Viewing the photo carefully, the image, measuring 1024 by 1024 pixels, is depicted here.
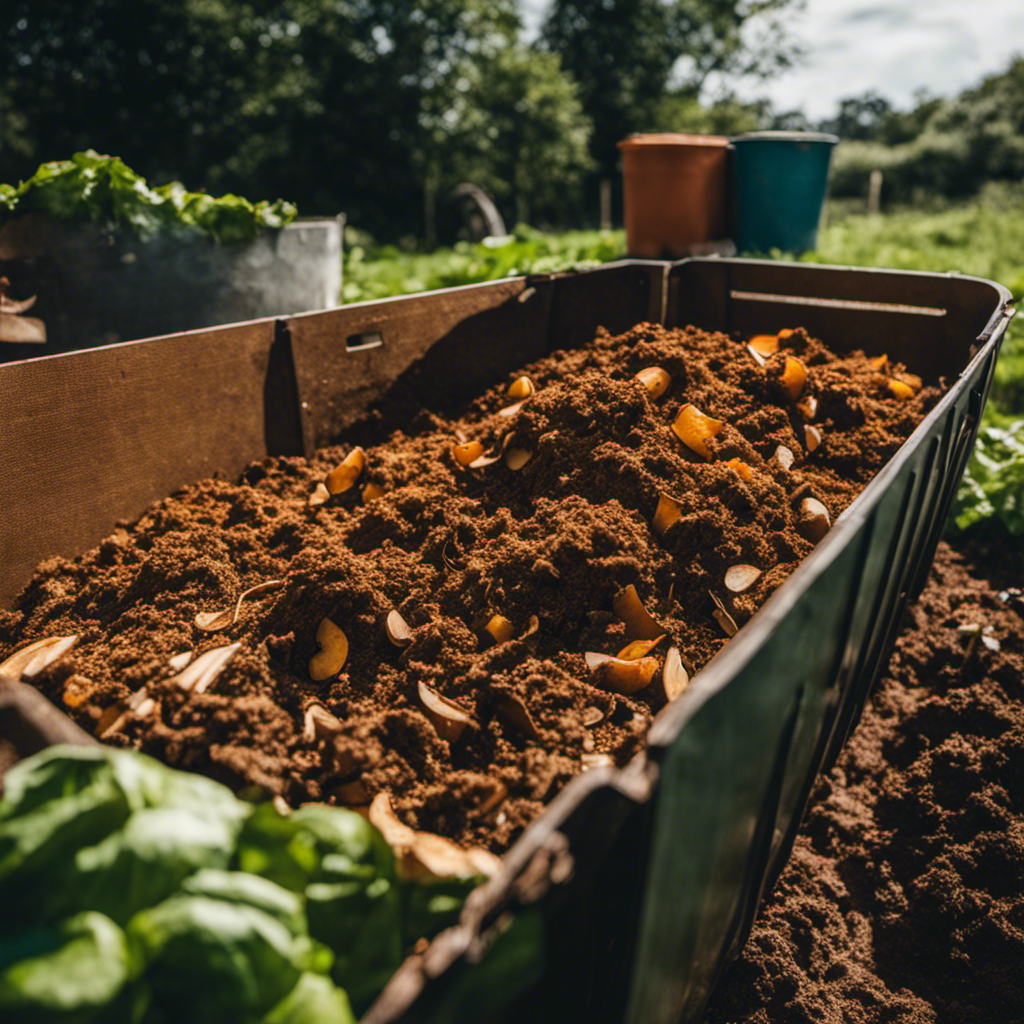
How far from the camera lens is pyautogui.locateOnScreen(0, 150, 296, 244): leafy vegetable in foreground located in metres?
3.50

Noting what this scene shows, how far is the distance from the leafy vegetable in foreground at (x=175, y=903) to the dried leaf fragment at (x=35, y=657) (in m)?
0.92

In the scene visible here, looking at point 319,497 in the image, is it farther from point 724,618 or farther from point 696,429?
point 724,618

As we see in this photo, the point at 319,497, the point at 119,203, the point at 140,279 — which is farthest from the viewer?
the point at 140,279

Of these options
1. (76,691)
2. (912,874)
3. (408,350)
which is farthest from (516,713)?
(408,350)

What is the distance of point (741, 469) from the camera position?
224 centimetres

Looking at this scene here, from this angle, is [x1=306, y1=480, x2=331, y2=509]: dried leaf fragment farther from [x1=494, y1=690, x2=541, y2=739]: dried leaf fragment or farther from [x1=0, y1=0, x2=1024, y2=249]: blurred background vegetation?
[x1=0, y1=0, x2=1024, y2=249]: blurred background vegetation

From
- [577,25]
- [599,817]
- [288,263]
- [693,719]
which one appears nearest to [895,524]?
[693,719]

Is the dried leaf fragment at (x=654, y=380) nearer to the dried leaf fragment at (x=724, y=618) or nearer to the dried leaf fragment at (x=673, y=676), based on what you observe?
the dried leaf fragment at (x=724, y=618)

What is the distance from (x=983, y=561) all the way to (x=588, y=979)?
11.5 ft

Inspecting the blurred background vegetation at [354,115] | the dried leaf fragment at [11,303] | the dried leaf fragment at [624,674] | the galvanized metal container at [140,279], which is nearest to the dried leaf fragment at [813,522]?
the dried leaf fragment at [624,674]

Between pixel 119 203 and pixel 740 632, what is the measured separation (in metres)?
3.63

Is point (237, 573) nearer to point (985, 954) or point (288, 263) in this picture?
point (985, 954)

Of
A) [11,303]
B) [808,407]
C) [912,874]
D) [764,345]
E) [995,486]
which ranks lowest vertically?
[912,874]

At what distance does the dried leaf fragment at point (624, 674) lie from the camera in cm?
169
